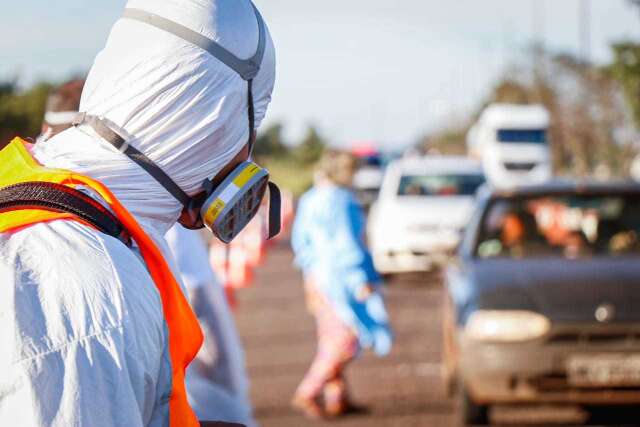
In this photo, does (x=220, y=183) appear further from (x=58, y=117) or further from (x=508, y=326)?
(x=508, y=326)

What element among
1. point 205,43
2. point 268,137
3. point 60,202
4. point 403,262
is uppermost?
point 205,43

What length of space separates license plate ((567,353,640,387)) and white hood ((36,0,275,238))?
5.79 meters

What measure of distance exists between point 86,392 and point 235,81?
2.08 feet

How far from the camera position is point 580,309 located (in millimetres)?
7727

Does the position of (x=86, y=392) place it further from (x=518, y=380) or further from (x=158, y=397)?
(x=518, y=380)

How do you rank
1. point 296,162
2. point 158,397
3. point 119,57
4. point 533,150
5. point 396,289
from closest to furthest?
point 158,397 < point 119,57 < point 396,289 < point 533,150 < point 296,162

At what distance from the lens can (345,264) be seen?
9180mm

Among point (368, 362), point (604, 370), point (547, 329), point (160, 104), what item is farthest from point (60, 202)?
point (368, 362)

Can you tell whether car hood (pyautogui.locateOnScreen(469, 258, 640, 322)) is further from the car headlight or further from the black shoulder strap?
the black shoulder strap

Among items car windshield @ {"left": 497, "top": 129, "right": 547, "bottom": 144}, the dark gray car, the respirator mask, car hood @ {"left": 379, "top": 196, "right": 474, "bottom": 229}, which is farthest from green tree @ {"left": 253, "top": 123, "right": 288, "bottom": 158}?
the respirator mask

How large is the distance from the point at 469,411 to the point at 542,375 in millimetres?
706

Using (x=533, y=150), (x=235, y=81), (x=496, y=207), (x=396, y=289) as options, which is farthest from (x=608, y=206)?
(x=533, y=150)

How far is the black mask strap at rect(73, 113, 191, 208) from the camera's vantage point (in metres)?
2.07

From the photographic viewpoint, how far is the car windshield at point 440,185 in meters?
21.6
